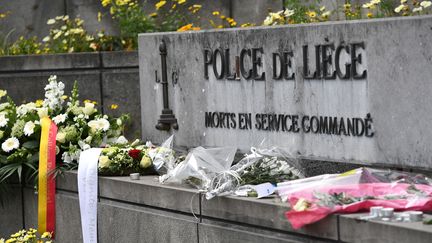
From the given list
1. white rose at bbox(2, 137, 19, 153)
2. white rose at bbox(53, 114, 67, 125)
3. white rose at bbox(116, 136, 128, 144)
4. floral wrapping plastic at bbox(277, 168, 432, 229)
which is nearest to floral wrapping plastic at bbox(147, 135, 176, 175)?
white rose at bbox(116, 136, 128, 144)

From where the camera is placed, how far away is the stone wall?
12.7 m

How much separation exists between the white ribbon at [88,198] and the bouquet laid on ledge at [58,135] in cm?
46

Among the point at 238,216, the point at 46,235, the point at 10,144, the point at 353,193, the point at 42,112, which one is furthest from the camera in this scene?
the point at 42,112

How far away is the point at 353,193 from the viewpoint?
21.1 feet

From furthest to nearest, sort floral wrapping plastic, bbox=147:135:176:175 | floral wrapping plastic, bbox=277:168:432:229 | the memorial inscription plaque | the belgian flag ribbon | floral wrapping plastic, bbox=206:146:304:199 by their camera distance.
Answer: the belgian flag ribbon → floral wrapping plastic, bbox=147:135:176:175 → floral wrapping plastic, bbox=206:146:304:199 → the memorial inscription plaque → floral wrapping plastic, bbox=277:168:432:229

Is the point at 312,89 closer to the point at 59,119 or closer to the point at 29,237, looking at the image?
the point at 29,237

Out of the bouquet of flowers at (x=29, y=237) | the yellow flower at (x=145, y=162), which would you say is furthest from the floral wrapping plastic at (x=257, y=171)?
the bouquet of flowers at (x=29, y=237)

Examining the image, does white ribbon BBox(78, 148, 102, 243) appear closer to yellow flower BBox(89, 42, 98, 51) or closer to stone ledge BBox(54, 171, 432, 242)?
stone ledge BBox(54, 171, 432, 242)

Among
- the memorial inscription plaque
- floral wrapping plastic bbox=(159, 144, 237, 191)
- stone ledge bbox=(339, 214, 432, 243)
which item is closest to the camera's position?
stone ledge bbox=(339, 214, 432, 243)

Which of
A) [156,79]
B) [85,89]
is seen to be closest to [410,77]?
[156,79]

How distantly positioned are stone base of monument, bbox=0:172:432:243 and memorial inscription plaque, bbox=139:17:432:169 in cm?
75

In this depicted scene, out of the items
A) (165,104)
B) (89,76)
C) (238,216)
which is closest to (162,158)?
(165,104)

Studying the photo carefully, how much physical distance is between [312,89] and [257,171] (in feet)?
2.13

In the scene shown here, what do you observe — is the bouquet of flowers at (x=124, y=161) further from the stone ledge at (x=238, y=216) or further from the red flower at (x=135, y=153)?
the stone ledge at (x=238, y=216)
